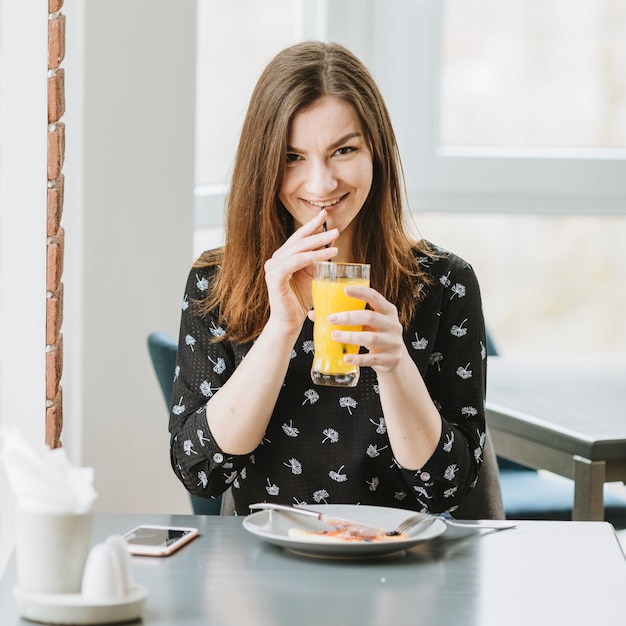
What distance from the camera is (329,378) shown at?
5.29 ft

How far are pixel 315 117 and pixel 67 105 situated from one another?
93 centimetres

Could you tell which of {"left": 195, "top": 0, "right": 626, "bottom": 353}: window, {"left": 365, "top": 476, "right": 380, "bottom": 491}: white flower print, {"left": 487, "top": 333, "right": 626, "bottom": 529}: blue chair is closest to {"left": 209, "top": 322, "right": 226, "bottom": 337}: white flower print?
{"left": 365, "top": 476, "right": 380, "bottom": 491}: white flower print

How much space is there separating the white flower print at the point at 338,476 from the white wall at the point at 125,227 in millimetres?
993

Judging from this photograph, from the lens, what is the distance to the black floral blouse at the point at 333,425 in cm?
174

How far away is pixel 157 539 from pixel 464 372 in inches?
27.9

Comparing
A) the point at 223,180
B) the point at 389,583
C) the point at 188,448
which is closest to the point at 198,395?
the point at 188,448

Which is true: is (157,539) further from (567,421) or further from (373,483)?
(567,421)

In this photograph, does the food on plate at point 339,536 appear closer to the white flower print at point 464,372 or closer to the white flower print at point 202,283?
the white flower print at point 464,372

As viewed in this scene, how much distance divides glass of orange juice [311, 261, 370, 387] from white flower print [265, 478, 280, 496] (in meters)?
0.26

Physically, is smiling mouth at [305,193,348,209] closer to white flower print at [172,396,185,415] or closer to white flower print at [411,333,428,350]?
white flower print at [411,333,428,350]

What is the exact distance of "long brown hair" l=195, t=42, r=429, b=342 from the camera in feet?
5.82

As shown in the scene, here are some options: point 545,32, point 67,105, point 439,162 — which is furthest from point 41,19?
point 545,32

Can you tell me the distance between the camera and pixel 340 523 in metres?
1.38

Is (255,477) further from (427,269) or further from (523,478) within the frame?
(523,478)
